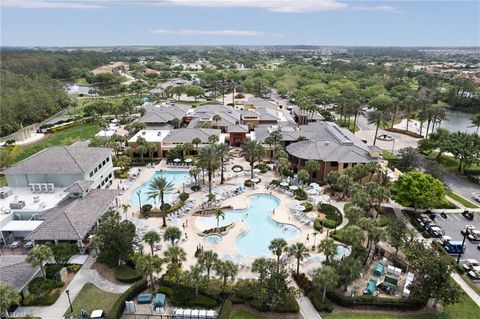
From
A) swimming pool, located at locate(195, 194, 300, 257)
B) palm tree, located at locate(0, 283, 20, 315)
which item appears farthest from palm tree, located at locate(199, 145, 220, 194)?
palm tree, located at locate(0, 283, 20, 315)

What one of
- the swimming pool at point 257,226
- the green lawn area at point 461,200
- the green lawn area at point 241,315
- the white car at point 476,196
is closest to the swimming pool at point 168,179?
the swimming pool at point 257,226

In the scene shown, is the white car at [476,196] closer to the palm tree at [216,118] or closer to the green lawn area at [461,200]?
the green lawn area at [461,200]

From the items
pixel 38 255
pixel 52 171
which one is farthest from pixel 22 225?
pixel 38 255

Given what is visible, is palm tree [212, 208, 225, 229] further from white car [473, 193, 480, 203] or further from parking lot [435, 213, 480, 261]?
white car [473, 193, 480, 203]

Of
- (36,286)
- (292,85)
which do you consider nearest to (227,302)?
(36,286)

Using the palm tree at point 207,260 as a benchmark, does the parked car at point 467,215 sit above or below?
below

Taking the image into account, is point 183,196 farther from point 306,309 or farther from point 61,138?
point 61,138

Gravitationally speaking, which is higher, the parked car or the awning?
the awning
